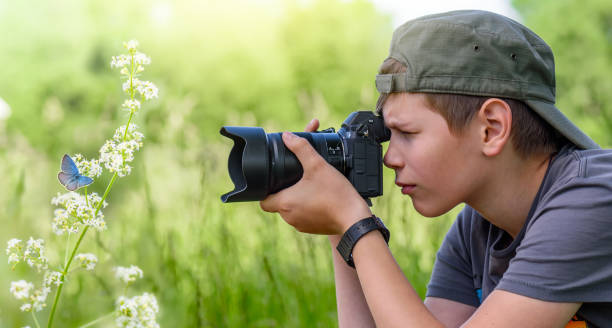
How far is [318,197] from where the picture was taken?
3.78ft

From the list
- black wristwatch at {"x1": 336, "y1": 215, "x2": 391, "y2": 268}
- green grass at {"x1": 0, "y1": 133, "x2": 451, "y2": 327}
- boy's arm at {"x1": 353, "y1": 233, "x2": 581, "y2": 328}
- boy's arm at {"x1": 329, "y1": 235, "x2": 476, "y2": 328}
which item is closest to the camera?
boy's arm at {"x1": 353, "y1": 233, "x2": 581, "y2": 328}

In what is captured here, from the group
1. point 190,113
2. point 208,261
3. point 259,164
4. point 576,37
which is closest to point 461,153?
point 259,164

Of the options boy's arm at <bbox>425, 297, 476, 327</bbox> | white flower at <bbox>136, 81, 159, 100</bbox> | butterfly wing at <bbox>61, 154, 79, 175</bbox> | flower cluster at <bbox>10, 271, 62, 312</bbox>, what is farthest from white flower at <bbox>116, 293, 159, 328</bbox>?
boy's arm at <bbox>425, 297, 476, 327</bbox>

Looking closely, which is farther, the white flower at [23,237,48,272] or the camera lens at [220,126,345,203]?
the camera lens at [220,126,345,203]

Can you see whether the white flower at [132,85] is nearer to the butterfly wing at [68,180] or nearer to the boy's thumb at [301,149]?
the butterfly wing at [68,180]

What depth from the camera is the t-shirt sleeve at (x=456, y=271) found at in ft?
4.66

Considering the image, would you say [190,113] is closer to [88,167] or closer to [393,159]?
[393,159]

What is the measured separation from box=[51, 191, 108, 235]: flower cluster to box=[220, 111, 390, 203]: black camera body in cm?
27

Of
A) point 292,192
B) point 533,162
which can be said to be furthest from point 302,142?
point 533,162

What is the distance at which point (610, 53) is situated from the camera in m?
9.11

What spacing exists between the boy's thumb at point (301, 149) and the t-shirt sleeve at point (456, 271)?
479mm

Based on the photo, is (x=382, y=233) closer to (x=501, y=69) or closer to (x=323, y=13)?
(x=501, y=69)

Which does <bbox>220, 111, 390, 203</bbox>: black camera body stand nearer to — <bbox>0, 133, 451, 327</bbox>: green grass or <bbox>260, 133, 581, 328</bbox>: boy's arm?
<bbox>260, 133, 581, 328</bbox>: boy's arm

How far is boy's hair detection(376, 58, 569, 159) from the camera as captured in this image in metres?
1.14
